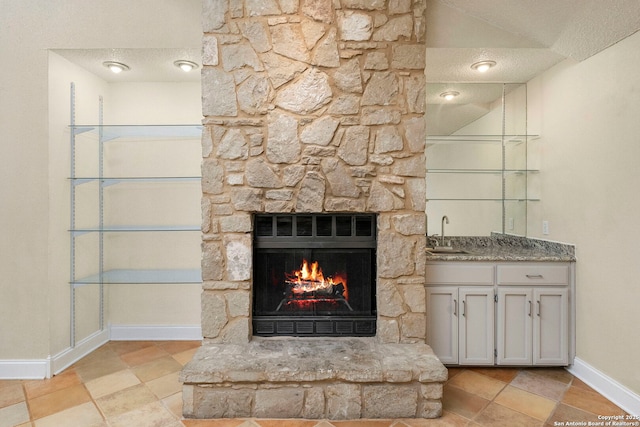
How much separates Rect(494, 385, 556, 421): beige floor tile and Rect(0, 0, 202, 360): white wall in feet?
10.7

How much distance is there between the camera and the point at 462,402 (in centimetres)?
209

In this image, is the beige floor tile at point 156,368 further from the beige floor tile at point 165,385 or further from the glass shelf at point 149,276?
the glass shelf at point 149,276

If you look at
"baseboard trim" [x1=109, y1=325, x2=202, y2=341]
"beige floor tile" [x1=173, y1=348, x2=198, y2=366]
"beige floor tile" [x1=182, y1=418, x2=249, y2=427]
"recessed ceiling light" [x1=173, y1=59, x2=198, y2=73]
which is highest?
"recessed ceiling light" [x1=173, y1=59, x2=198, y2=73]

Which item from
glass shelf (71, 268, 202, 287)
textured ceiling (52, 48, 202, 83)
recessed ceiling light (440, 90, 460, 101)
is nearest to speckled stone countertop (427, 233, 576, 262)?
recessed ceiling light (440, 90, 460, 101)

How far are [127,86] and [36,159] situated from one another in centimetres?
105

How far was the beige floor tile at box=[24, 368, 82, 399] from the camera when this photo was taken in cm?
221

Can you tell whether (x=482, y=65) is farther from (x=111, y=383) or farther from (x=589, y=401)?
(x=111, y=383)

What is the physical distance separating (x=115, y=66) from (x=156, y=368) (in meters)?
2.46

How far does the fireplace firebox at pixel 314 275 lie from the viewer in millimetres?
2361

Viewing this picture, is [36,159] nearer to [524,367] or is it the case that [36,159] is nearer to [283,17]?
[283,17]

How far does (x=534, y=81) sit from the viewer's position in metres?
2.91

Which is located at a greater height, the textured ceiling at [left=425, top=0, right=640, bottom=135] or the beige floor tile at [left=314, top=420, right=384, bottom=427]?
the textured ceiling at [left=425, top=0, right=640, bottom=135]

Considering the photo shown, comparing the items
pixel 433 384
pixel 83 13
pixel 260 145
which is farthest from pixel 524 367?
pixel 83 13

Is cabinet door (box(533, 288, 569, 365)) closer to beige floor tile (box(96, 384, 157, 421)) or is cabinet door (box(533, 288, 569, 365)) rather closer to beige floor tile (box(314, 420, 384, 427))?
beige floor tile (box(314, 420, 384, 427))
